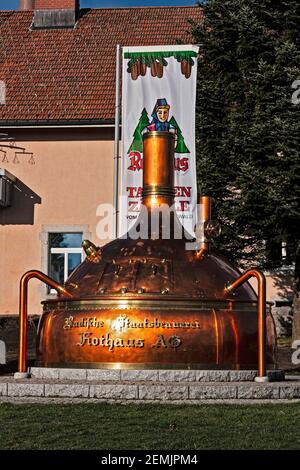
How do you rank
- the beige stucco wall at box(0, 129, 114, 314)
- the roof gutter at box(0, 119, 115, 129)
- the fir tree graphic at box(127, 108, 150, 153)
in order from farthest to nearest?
1. the beige stucco wall at box(0, 129, 114, 314)
2. the roof gutter at box(0, 119, 115, 129)
3. the fir tree graphic at box(127, 108, 150, 153)

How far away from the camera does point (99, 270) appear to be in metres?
11.3

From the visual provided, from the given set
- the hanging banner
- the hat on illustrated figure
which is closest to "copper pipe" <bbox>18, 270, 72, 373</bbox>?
the hat on illustrated figure

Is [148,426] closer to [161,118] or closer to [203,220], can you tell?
[203,220]

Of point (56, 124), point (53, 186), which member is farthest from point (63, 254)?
point (56, 124)

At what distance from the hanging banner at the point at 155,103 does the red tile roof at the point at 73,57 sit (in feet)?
35.3

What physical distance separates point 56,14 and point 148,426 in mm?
29556

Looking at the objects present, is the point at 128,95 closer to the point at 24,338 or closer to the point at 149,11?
the point at 24,338

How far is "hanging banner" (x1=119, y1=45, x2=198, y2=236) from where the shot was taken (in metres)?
18.8

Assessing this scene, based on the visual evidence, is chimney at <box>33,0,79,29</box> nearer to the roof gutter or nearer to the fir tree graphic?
the roof gutter

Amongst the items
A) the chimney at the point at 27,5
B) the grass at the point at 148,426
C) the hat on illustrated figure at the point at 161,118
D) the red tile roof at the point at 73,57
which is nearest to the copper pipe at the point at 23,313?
the grass at the point at 148,426

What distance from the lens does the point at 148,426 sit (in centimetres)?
824

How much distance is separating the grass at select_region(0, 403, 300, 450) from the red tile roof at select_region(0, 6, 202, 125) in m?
22.4
